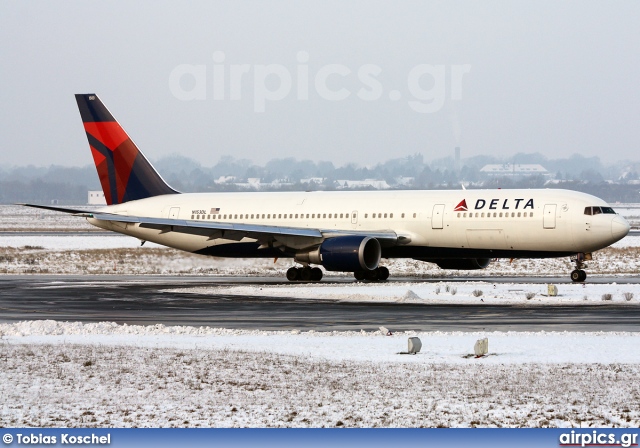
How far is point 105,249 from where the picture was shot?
2697 inches

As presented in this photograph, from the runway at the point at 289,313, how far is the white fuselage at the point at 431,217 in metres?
8.90

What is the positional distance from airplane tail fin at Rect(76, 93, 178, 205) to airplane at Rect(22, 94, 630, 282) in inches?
1.8

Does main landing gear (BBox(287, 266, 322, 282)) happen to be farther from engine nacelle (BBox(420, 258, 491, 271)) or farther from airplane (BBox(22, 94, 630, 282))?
engine nacelle (BBox(420, 258, 491, 271))

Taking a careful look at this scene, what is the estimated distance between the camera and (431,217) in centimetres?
4047

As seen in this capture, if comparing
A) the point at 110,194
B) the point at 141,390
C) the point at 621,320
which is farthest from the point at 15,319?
the point at 110,194

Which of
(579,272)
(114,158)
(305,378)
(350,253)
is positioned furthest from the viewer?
(114,158)

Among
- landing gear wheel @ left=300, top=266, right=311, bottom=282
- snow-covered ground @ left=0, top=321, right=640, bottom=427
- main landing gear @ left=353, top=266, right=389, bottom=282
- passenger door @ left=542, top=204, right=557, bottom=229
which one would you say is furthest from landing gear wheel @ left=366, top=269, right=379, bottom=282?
snow-covered ground @ left=0, top=321, right=640, bottom=427

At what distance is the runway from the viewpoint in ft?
79.2

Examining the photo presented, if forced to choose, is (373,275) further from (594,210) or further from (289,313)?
(289,313)

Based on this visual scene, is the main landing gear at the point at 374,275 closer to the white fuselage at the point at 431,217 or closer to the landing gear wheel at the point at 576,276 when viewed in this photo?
the white fuselage at the point at 431,217

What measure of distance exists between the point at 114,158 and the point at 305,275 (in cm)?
1127

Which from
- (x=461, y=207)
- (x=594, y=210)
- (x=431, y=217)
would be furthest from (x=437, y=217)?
(x=594, y=210)

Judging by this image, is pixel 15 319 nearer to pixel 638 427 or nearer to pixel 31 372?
pixel 31 372

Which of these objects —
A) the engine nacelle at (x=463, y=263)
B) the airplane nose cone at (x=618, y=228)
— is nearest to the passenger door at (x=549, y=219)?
the airplane nose cone at (x=618, y=228)
